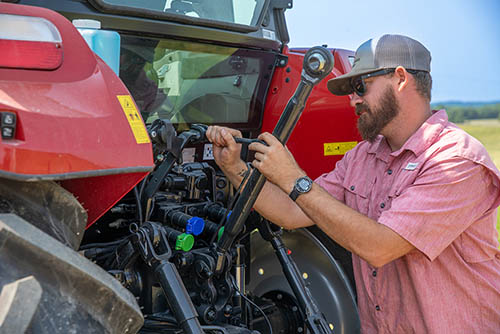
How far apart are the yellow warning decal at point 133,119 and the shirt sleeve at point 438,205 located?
1.01 m

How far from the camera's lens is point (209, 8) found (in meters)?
2.39

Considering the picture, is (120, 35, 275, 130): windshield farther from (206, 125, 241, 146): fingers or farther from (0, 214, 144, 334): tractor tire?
(0, 214, 144, 334): tractor tire

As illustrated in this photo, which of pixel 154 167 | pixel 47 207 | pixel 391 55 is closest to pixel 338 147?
pixel 391 55

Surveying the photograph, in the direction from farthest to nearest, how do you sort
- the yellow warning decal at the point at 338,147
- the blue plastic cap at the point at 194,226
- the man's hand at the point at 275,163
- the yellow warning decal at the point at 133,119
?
1. the yellow warning decal at the point at 338,147
2. the blue plastic cap at the point at 194,226
3. the man's hand at the point at 275,163
4. the yellow warning decal at the point at 133,119

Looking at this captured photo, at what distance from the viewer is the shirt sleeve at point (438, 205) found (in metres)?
1.91

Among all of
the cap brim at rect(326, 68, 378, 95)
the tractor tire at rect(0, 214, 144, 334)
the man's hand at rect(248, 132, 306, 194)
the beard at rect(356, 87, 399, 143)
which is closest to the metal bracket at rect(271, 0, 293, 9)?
the cap brim at rect(326, 68, 378, 95)

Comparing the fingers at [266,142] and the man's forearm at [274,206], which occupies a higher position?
the fingers at [266,142]

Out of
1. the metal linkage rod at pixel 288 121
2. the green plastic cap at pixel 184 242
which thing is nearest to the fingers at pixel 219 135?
the metal linkage rod at pixel 288 121

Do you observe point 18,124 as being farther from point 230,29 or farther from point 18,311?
point 230,29

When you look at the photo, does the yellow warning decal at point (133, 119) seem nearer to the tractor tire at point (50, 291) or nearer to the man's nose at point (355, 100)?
the tractor tire at point (50, 291)

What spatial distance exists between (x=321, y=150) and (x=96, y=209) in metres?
1.46

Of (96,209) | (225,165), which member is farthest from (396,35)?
(96,209)

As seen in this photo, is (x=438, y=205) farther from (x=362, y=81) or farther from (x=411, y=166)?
(x=362, y=81)

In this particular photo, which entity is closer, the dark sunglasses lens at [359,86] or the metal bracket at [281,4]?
the dark sunglasses lens at [359,86]
